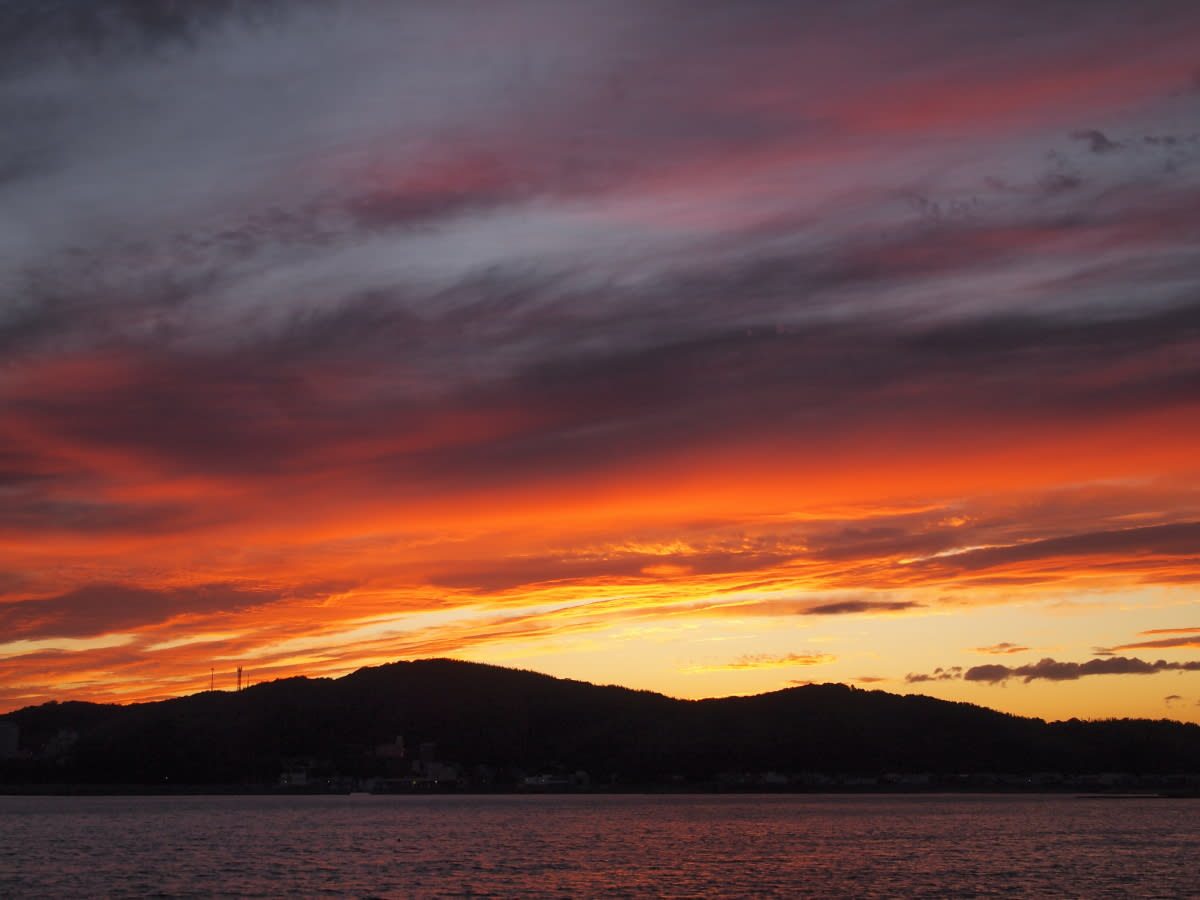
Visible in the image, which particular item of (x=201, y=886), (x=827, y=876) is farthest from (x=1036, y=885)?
(x=201, y=886)

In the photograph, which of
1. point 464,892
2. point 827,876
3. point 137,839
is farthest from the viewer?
point 137,839

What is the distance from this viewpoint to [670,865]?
433 ft

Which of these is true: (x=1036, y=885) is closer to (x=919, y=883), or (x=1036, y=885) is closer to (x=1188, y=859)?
(x=919, y=883)

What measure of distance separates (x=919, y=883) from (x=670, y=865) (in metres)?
31.2

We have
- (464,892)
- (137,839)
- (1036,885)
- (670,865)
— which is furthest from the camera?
(137,839)

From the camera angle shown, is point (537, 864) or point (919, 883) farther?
point (537, 864)

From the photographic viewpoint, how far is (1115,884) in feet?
363

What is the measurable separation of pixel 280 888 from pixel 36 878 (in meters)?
25.7

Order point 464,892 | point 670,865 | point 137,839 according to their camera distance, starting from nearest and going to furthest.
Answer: point 464,892
point 670,865
point 137,839

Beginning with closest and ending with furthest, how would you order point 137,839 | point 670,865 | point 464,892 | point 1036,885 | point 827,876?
point 464,892, point 1036,885, point 827,876, point 670,865, point 137,839

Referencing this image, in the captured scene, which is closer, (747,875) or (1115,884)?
(1115,884)

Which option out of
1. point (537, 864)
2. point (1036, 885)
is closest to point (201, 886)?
point (537, 864)

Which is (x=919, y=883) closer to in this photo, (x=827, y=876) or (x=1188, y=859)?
(x=827, y=876)

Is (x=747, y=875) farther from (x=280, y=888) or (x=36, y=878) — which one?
(x=36, y=878)
